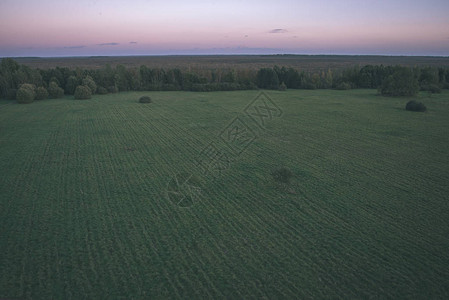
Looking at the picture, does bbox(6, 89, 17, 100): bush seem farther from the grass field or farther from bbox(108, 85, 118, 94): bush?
the grass field

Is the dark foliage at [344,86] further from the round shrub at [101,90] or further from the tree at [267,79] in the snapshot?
the round shrub at [101,90]

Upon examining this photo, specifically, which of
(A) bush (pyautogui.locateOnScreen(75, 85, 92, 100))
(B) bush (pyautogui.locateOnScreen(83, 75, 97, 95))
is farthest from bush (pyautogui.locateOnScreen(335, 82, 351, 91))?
(B) bush (pyautogui.locateOnScreen(83, 75, 97, 95))

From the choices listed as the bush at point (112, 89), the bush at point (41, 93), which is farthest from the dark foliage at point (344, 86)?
the bush at point (41, 93)

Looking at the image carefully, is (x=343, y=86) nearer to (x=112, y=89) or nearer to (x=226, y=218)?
(x=112, y=89)

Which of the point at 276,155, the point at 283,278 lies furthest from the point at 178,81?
the point at 283,278

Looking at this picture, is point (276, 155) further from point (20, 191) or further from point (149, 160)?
point (20, 191)

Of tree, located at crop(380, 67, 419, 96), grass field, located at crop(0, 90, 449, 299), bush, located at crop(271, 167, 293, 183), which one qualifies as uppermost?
tree, located at crop(380, 67, 419, 96)
